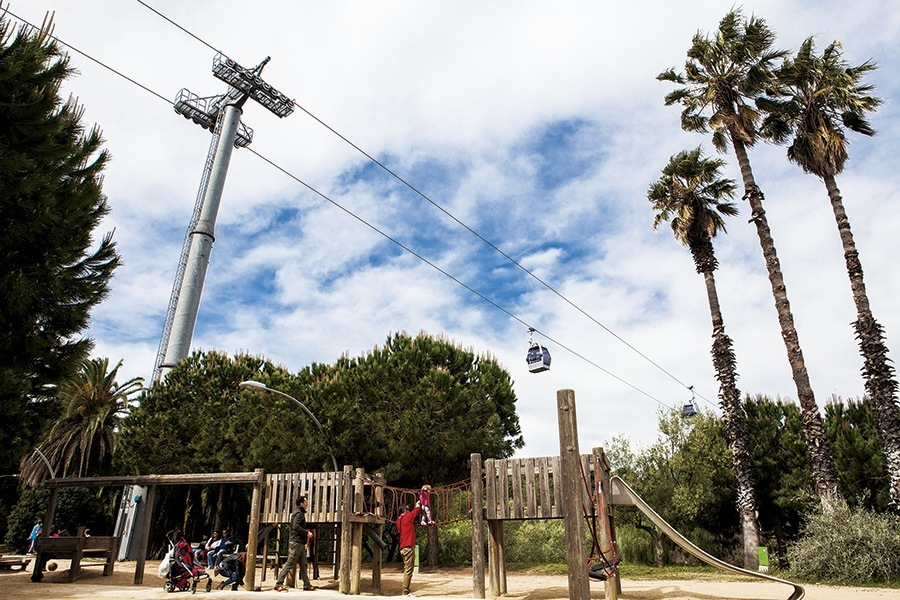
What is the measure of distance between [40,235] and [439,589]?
1198 cm

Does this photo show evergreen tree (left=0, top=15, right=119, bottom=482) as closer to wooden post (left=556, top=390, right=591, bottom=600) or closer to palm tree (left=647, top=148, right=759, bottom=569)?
wooden post (left=556, top=390, right=591, bottom=600)

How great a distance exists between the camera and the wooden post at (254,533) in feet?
47.7

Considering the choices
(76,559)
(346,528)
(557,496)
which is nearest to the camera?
(557,496)

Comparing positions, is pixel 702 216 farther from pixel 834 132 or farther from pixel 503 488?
pixel 503 488

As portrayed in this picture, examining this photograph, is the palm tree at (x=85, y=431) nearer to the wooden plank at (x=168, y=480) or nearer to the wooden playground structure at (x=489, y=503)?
the wooden plank at (x=168, y=480)

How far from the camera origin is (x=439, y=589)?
15.7 meters

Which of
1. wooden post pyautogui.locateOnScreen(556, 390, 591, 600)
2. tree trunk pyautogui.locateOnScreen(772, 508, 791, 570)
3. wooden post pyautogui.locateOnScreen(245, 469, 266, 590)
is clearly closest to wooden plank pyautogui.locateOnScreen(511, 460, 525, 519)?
wooden post pyautogui.locateOnScreen(556, 390, 591, 600)

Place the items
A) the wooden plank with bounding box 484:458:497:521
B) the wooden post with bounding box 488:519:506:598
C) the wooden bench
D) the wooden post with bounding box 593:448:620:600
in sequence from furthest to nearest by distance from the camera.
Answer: the wooden bench, the wooden post with bounding box 488:519:506:598, the wooden plank with bounding box 484:458:497:521, the wooden post with bounding box 593:448:620:600

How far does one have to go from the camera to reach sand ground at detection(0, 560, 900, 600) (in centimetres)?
1222

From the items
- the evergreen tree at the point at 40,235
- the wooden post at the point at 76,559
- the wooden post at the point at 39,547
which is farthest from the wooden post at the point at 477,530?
the wooden post at the point at 39,547

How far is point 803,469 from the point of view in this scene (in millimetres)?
22547

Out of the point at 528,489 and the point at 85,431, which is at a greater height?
→ the point at 85,431

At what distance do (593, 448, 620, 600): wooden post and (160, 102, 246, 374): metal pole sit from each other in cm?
2584

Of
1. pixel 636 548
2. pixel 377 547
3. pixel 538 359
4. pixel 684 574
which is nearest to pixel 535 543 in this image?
pixel 636 548
